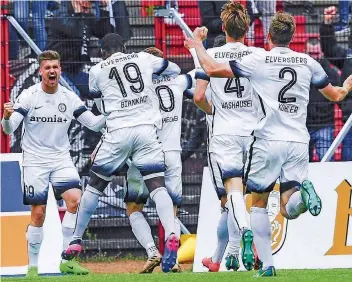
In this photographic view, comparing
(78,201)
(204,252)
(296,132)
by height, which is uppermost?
(296,132)

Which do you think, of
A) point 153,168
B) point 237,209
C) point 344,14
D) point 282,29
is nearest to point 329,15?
point 344,14

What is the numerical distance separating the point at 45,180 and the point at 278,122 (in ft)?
12.2

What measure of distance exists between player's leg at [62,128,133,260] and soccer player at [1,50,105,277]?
1.69 ft

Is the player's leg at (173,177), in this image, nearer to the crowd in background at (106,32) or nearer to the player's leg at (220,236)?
the player's leg at (220,236)

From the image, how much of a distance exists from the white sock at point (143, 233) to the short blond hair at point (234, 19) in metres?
2.73

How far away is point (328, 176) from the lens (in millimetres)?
14859

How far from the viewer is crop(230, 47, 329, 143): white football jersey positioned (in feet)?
35.4

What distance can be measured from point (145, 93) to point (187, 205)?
3.76 meters

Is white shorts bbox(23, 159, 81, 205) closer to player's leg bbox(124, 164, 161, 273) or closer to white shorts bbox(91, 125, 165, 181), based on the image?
player's leg bbox(124, 164, 161, 273)

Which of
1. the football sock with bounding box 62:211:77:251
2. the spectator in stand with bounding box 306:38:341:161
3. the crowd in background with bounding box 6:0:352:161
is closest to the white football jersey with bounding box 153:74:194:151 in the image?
the football sock with bounding box 62:211:77:251

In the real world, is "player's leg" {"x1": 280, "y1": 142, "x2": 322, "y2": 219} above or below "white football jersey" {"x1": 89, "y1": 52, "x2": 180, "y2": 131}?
below

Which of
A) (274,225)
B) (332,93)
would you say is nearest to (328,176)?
(274,225)

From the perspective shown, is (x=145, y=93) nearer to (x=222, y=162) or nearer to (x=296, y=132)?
(x=222, y=162)

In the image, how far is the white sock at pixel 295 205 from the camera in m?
10.8
